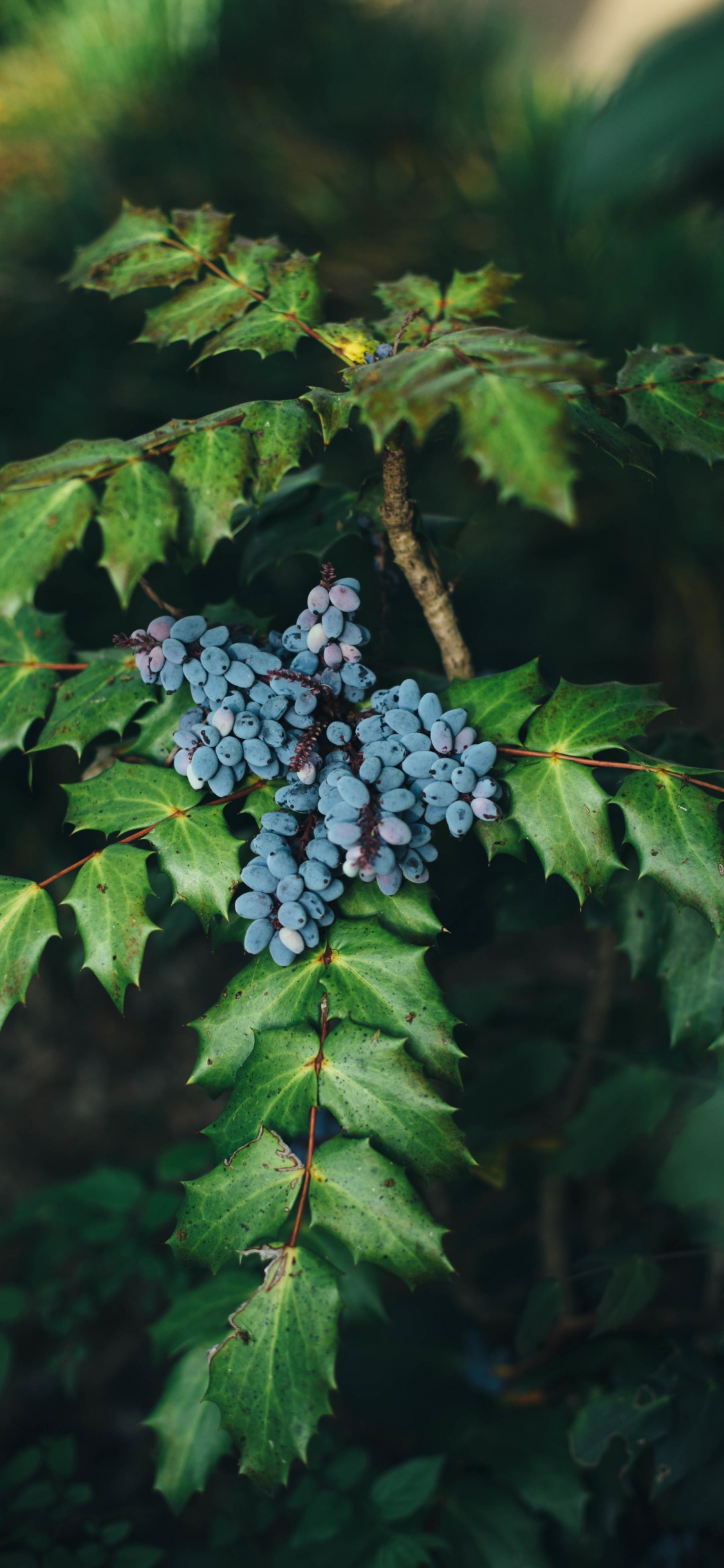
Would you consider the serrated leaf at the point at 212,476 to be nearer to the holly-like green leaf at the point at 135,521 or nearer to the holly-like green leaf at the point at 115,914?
the holly-like green leaf at the point at 135,521

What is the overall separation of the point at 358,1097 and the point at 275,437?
0.36 meters

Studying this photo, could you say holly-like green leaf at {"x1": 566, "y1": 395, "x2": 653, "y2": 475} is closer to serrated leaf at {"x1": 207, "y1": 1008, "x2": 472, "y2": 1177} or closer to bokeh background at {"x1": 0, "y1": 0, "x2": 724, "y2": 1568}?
serrated leaf at {"x1": 207, "y1": 1008, "x2": 472, "y2": 1177}

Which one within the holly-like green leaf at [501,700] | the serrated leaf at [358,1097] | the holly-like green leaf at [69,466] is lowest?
the serrated leaf at [358,1097]

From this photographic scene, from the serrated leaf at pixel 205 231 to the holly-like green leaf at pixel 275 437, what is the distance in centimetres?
20

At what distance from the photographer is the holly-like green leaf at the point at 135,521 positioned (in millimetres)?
460

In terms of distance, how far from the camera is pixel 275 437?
18.5 inches

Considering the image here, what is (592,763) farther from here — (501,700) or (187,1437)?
(187,1437)

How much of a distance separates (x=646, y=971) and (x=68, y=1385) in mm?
790

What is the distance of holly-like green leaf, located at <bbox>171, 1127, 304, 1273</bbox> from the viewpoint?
0.47 m

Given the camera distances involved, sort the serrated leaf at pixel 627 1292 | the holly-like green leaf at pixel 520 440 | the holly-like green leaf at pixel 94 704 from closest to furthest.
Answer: the holly-like green leaf at pixel 520 440, the holly-like green leaf at pixel 94 704, the serrated leaf at pixel 627 1292

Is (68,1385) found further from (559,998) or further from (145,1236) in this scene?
(559,998)

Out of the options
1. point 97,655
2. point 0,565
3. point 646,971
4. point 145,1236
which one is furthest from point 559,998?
point 0,565

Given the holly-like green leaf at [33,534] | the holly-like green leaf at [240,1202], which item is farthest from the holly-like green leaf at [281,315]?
the holly-like green leaf at [240,1202]

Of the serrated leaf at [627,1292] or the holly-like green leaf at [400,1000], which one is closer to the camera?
the holly-like green leaf at [400,1000]
